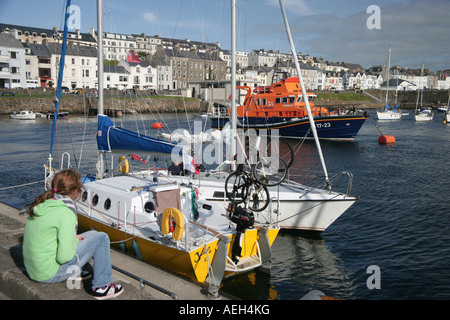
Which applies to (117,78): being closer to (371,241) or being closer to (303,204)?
(303,204)

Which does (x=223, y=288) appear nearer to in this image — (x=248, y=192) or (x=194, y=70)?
(x=248, y=192)

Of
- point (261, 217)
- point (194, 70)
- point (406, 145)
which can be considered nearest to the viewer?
point (261, 217)

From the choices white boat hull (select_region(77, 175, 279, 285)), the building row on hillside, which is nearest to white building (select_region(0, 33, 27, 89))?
the building row on hillside

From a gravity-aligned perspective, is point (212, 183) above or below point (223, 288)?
above

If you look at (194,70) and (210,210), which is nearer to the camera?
(210,210)

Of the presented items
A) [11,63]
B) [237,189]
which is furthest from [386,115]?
[11,63]

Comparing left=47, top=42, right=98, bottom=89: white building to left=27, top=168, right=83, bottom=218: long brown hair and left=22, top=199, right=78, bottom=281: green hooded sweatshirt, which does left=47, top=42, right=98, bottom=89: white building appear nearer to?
left=27, top=168, right=83, bottom=218: long brown hair

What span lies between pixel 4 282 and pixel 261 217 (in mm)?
8920

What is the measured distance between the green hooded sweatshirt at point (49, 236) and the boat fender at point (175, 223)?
4169mm

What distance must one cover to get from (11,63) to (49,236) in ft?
298

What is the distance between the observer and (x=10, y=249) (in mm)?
6500

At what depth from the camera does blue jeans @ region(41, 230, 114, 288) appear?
193 inches

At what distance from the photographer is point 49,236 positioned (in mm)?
4469

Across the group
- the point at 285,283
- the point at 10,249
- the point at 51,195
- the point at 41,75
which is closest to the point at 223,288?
the point at 285,283
